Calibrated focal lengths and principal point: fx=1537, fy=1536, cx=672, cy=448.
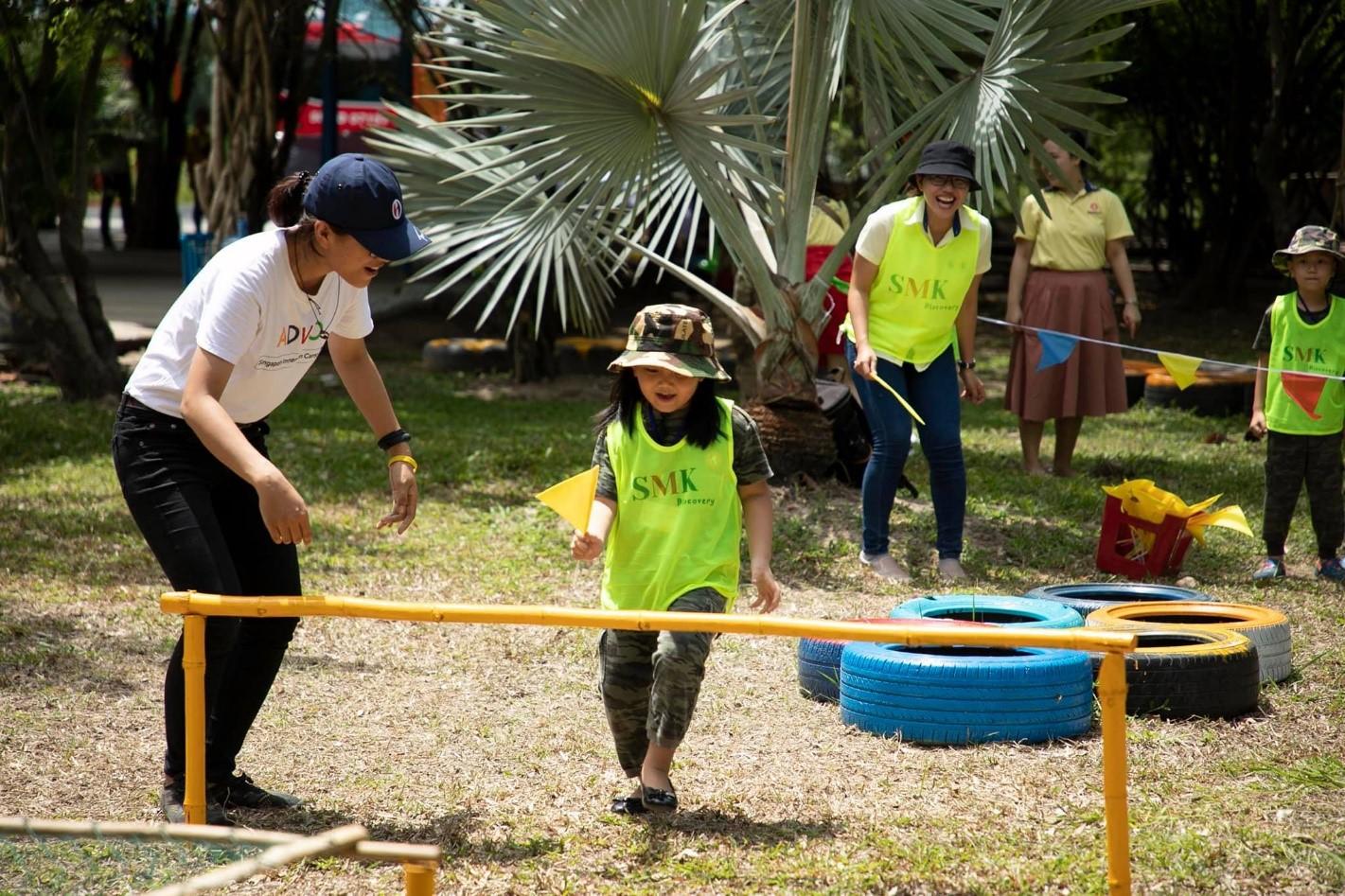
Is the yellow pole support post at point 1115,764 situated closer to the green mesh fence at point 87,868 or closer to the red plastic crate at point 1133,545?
the green mesh fence at point 87,868

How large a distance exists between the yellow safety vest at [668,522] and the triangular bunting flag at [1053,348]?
459 centimetres

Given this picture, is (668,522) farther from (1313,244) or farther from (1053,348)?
(1053,348)

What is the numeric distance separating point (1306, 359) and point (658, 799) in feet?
12.4

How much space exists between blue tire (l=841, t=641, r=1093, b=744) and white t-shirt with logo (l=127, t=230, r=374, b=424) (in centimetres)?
192

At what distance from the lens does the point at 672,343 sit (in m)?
3.69

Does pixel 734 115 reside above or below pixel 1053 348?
above

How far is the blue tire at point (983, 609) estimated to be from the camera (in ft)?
16.7

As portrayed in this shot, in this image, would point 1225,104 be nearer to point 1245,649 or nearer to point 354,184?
point 1245,649

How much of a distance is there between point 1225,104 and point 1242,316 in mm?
2788

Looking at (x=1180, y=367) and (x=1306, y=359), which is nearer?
(x=1306, y=359)

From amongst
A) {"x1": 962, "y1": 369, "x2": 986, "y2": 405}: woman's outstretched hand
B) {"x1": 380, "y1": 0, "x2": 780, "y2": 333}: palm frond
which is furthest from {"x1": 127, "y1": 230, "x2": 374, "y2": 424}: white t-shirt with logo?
{"x1": 962, "y1": 369, "x2": 986, "y2": 405}: woman's outstretched hand

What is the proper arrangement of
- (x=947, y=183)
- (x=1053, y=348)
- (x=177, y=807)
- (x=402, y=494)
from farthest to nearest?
1. (x=1053, y=348)
2. (x=947, y=183)
3. (x=402, y=494)
4. (x=177, y=807)

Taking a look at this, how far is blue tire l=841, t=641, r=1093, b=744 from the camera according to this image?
4.39 meters

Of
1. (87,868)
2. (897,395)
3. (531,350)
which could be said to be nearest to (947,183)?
(897,395)
